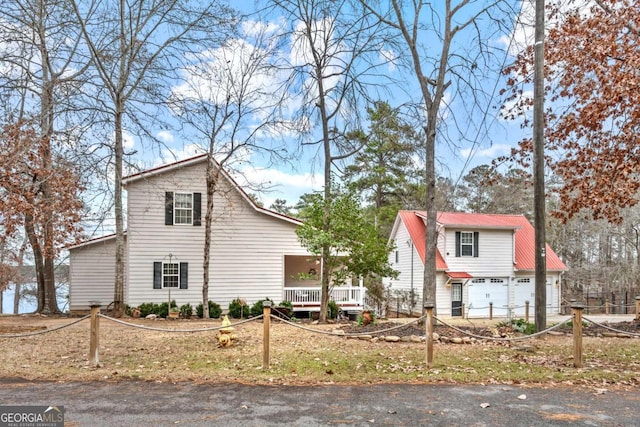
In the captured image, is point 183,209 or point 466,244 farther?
point 466,244

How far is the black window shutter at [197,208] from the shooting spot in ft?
55.5

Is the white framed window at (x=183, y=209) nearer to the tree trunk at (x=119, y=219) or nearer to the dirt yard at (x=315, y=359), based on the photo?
the tree trunk at (x=119, y=219)

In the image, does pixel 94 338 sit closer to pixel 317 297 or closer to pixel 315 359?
pixel 315 359

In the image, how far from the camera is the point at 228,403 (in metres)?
4.66

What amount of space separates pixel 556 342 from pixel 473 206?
26.8 meters

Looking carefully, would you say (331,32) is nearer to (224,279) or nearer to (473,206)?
(224,279)

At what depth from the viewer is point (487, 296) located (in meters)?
23.4

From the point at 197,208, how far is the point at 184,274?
2.62 meters

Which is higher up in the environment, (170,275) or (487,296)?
(170,275)

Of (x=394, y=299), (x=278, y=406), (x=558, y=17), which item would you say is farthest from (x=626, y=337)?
(x=394, y=299)

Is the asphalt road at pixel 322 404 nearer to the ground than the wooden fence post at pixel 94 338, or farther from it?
nearer to the ground
